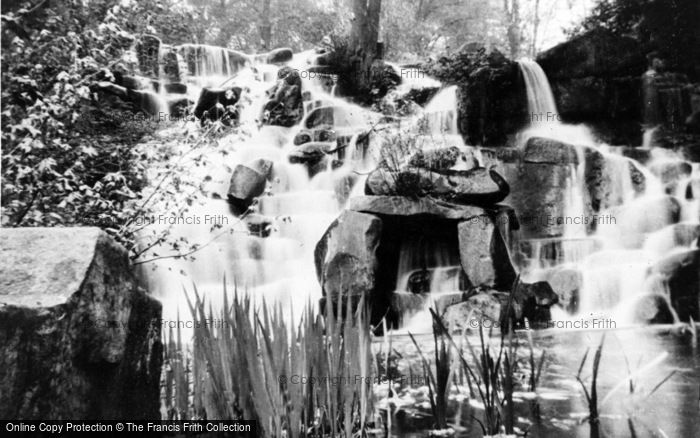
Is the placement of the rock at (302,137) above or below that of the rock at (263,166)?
above

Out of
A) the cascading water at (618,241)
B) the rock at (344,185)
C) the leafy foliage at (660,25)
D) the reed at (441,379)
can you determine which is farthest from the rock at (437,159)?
the reed at (441,379)

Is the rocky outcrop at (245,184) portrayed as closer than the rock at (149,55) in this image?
No

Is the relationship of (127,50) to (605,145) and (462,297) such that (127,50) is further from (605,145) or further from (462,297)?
(605,145)

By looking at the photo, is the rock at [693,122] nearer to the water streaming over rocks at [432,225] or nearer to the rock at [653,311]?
the water streaming over rocks at [432,225]

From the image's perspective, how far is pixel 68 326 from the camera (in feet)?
4.45

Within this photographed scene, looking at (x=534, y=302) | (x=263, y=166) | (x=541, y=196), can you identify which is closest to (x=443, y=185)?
(x=534, y=302)

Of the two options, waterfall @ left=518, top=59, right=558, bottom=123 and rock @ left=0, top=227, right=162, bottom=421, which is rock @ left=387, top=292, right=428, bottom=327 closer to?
rock @ left=0, top=227, right=162, bottom=421

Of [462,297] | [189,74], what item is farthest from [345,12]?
[462,297]

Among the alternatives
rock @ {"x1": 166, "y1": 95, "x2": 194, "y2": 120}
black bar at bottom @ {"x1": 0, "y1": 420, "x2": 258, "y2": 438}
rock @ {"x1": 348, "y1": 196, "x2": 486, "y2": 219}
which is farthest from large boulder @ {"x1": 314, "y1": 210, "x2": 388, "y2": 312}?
black bar at bottom @ {"x1": 0, "y1": 420, "x2": 258, "y2": 438}

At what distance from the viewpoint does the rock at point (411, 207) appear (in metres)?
4.11

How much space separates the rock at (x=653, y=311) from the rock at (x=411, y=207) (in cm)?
145

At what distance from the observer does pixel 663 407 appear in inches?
81.7

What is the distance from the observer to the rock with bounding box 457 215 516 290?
13.0ft

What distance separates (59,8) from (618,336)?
13.6ft
